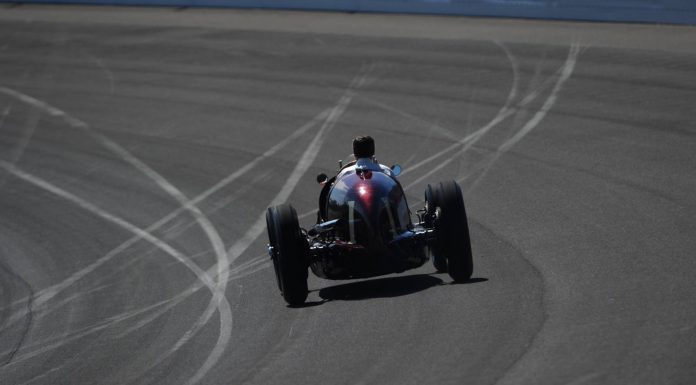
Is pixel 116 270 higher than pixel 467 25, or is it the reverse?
pixel 467 25

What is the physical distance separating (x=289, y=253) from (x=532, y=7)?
774 inches

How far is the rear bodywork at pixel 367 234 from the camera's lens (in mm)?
12273

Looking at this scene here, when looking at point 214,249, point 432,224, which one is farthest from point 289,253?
point 214,249

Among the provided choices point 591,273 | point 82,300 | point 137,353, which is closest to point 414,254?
point 591,273

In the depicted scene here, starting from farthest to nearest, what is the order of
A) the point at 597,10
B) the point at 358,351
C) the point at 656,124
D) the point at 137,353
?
the point at 597,10 → the point at 656,124 → the point at 137,353 → the point at 358,351

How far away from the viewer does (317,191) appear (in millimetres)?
Answer: 18984

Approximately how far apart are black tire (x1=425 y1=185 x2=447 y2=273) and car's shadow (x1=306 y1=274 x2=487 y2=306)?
0.15 m

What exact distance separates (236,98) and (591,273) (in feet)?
50.4

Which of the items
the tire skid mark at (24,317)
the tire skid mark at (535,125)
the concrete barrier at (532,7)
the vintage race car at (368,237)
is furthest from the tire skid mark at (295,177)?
the concrete barrier at (532,7)

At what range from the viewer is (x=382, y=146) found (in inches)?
838

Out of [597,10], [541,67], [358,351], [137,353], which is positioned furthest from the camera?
[597,10]

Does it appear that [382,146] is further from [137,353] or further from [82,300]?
[137,353]

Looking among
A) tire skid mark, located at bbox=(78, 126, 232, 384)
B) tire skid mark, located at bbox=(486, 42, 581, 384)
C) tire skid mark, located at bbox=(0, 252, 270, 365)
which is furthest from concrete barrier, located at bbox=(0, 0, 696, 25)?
tire skid mark, located at bbox=(0, 252, 270, 365)

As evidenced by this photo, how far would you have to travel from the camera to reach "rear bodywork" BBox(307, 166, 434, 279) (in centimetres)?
1227
